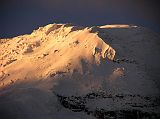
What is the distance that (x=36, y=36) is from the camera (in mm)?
66812

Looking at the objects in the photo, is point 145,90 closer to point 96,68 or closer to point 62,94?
point 96,68

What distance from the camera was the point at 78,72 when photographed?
51.7 meters

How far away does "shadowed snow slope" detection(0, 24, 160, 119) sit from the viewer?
43875 mm

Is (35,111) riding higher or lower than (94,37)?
lower

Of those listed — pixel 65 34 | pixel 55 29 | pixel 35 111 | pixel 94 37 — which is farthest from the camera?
pixel 55 29

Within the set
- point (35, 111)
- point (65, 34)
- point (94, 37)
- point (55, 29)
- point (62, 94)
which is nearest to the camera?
point (35, 111)

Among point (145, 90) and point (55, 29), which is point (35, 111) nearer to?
point (145, 90)

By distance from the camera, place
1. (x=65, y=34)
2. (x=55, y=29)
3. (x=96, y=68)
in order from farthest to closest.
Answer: (x=55, y=29)
(x=65, y=34)
(x=96, y=68)

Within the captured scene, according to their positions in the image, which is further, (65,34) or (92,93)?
(65,34)

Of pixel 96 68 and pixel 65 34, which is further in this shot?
pixel 65 34

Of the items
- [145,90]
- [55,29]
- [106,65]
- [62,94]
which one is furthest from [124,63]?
[55,29]

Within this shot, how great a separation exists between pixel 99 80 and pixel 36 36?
20.6m

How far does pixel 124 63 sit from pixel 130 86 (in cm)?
573

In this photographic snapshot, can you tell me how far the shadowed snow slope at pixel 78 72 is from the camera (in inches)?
1727
